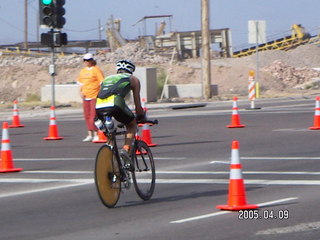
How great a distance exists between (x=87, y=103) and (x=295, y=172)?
6674mm

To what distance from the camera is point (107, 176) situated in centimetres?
990

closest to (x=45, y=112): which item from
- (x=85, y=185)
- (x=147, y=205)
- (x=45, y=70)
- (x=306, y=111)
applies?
(x=306, y=111)

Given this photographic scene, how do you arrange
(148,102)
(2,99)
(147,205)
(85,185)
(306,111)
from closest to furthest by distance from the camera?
1. (147,205)
2. (85,185)
3. (306,111)
4. (148,102)
5. (2,99)

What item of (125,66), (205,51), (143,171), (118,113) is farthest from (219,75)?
(118,113)

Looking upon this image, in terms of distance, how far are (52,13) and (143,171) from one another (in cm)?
1313

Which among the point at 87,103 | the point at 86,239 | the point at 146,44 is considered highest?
the point at 146,44

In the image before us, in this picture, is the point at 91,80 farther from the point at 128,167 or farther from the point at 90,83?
the point at 128,167

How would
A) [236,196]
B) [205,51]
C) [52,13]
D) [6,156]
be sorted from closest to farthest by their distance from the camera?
[236,196]
[6,156]
[52,13]
[205,51]

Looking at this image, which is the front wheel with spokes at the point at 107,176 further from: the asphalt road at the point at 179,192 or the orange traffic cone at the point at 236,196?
the orange traffic cone at the point at 236,196

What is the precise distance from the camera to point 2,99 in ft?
186

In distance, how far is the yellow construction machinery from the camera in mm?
76500

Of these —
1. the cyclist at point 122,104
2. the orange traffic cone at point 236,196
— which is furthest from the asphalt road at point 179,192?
the cyclist at point 122,104

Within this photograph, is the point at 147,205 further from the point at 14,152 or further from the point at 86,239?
the point at 14,152

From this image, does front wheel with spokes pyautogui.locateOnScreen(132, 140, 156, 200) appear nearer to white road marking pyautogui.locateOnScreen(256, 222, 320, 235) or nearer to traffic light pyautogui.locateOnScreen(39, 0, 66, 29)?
white road marking pyautogui.locateOnScreen(256, 222, 320, 235)
